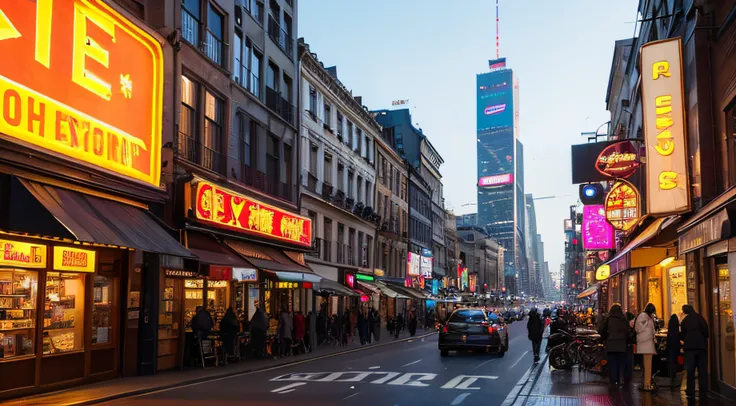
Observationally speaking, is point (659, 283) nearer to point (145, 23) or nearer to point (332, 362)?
point (332, 362)

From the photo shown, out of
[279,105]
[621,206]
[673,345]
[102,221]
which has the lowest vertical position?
[673,345]

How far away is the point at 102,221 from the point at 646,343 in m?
11.7

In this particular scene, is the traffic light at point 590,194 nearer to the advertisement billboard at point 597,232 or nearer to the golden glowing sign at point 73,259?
the advertisement billboard at point 597,232

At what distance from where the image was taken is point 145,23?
19344mm

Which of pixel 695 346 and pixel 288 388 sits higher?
pixel 695 346

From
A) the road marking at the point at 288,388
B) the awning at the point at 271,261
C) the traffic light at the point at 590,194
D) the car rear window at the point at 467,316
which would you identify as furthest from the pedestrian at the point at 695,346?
the traffic light at the point at 590,194

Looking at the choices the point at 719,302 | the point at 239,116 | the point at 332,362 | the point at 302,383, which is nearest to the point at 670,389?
the point at 719,302

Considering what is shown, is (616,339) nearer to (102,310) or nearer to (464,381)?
(464,381)

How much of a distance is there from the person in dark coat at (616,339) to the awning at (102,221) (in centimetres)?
1005

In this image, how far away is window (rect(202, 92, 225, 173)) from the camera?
78.3ft

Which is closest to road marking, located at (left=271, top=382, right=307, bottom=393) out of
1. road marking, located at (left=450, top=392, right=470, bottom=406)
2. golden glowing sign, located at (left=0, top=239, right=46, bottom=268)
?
road marking, located at (left=450, top=392, right=470, bottom=406)

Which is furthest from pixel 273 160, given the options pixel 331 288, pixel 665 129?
pixel 665 129

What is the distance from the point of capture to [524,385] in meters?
16.5

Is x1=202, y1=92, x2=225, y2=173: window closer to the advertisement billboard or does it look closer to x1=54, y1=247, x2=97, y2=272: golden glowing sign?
x1=54, y1=247, x2=97, y2=272: golden glowing sign
